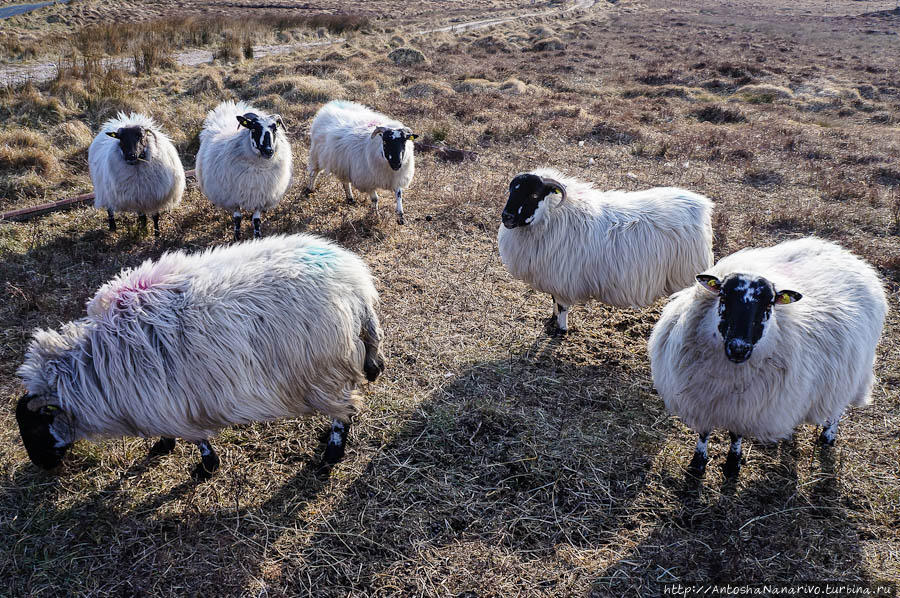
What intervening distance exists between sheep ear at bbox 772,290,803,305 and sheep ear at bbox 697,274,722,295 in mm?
336

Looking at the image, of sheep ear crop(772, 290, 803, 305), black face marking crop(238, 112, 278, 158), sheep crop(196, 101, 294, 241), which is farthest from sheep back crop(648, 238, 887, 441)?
sheep crop(196, 101, 294, 241)

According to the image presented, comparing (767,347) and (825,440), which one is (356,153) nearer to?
(767,347)

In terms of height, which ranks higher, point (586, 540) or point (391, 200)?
point (391, 200)

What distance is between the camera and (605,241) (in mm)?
5320

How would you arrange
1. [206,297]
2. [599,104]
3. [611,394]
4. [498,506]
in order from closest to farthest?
[206,297] → [498,506] → [611,394] → [599,104]

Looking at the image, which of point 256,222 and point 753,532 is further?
point 256,222

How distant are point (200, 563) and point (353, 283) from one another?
2.06m

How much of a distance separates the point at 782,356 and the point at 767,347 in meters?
0.15

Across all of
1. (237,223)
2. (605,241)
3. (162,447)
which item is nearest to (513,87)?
(237,223)

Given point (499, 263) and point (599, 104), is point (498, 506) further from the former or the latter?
point (599, 104)

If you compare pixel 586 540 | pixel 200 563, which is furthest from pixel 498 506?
pixel 200 563

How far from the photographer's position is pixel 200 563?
321cm

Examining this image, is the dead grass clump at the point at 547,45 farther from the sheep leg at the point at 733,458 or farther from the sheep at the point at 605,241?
the sheep leg at the point at 733,458

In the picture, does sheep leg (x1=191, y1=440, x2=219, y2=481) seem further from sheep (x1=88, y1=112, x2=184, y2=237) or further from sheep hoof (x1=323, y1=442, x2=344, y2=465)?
sheep (x1=88, y1=112, x2=184, y2=237)
